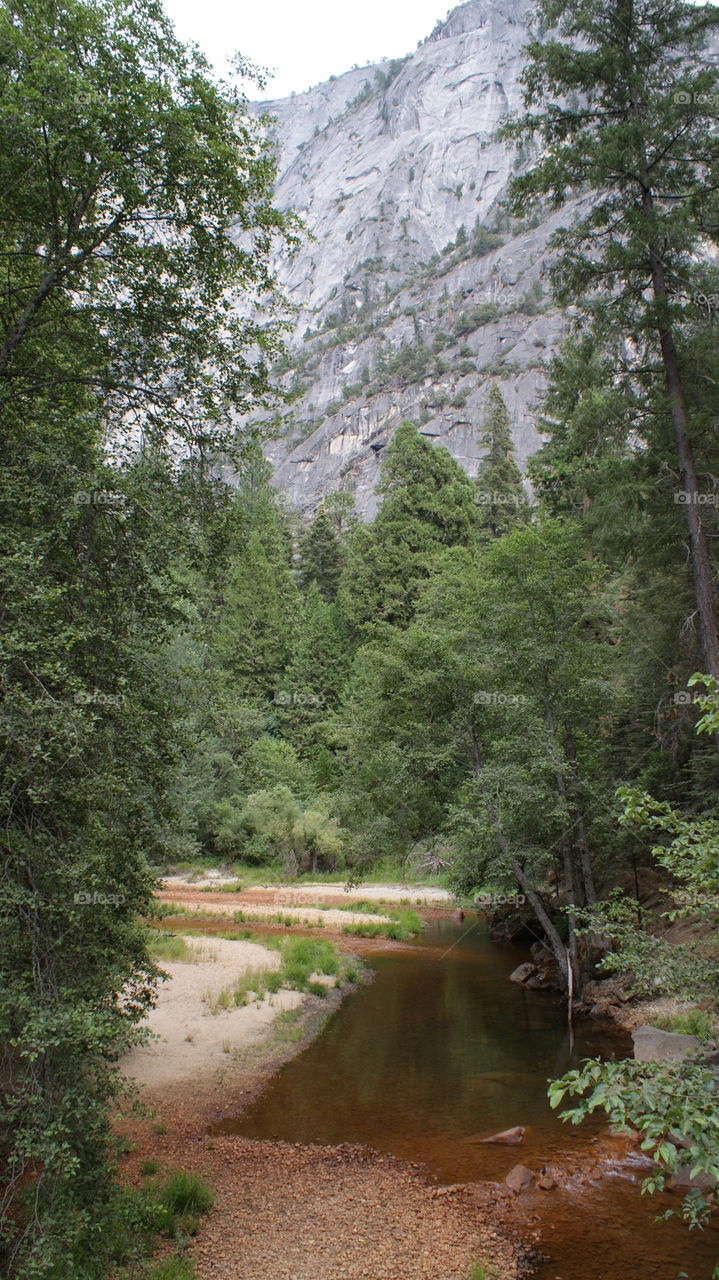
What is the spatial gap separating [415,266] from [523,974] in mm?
130594

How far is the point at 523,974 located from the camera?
57.8 feet

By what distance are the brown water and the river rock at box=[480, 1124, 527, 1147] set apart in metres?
0.13

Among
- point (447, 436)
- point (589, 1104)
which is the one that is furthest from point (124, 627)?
point (447, 436)

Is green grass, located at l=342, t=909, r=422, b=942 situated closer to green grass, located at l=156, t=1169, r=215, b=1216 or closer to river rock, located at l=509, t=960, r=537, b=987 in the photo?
river rock, located at l=509, t=960, r=537, b=987

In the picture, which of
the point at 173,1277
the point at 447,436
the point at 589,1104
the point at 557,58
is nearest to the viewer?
the point at 589,1104

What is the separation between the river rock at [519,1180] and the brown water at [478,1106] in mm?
149

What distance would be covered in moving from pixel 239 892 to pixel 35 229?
27689 mm

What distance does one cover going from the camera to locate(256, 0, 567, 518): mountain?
88.6 meters

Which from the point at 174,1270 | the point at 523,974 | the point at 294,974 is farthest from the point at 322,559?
the point at 174,1270

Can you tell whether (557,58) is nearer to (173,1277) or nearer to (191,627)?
(191,627)

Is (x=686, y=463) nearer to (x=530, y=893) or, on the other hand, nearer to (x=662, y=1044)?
(x=662, y=1044)

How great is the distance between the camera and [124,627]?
6234 millimetres

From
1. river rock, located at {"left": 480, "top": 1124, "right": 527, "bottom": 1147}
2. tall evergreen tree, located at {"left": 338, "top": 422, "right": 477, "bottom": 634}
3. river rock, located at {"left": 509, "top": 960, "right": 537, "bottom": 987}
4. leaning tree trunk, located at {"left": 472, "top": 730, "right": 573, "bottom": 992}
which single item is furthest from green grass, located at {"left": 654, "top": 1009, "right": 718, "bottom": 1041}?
tall evergreen tree, located at {"left": 338, "top": 422, "right": 477, "bottom": 634}

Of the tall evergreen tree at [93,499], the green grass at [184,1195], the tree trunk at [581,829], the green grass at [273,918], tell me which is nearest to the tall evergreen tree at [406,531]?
the green grass at [273,918]
